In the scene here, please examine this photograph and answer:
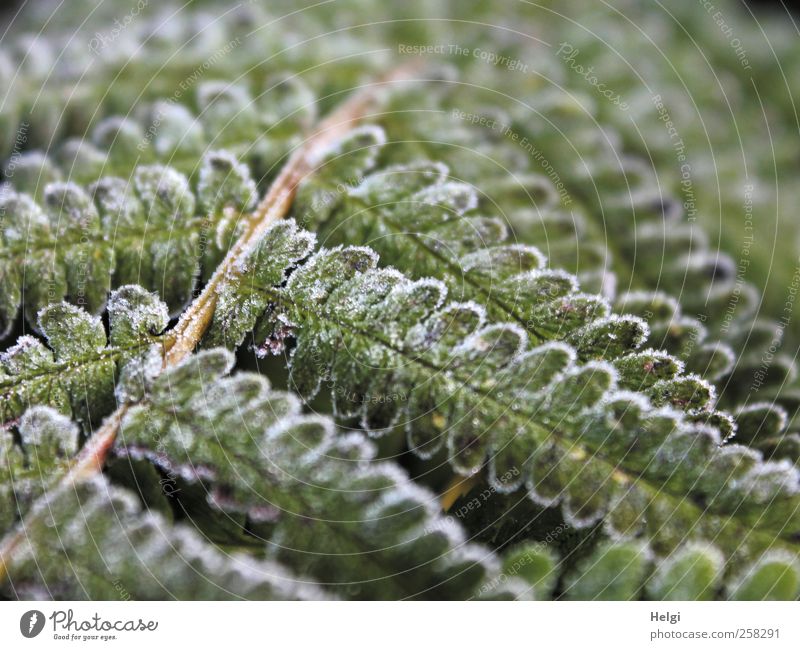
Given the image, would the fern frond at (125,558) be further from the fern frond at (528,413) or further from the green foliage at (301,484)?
the fern frond at (528,413)

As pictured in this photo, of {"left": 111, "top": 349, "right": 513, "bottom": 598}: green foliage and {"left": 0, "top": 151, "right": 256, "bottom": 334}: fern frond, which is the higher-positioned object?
{"left": 0, "top": 151, "right": 256, "bottom": 334}: fern frond

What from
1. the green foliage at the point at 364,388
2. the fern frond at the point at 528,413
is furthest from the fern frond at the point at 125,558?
the fern frond at the point at 528,413
